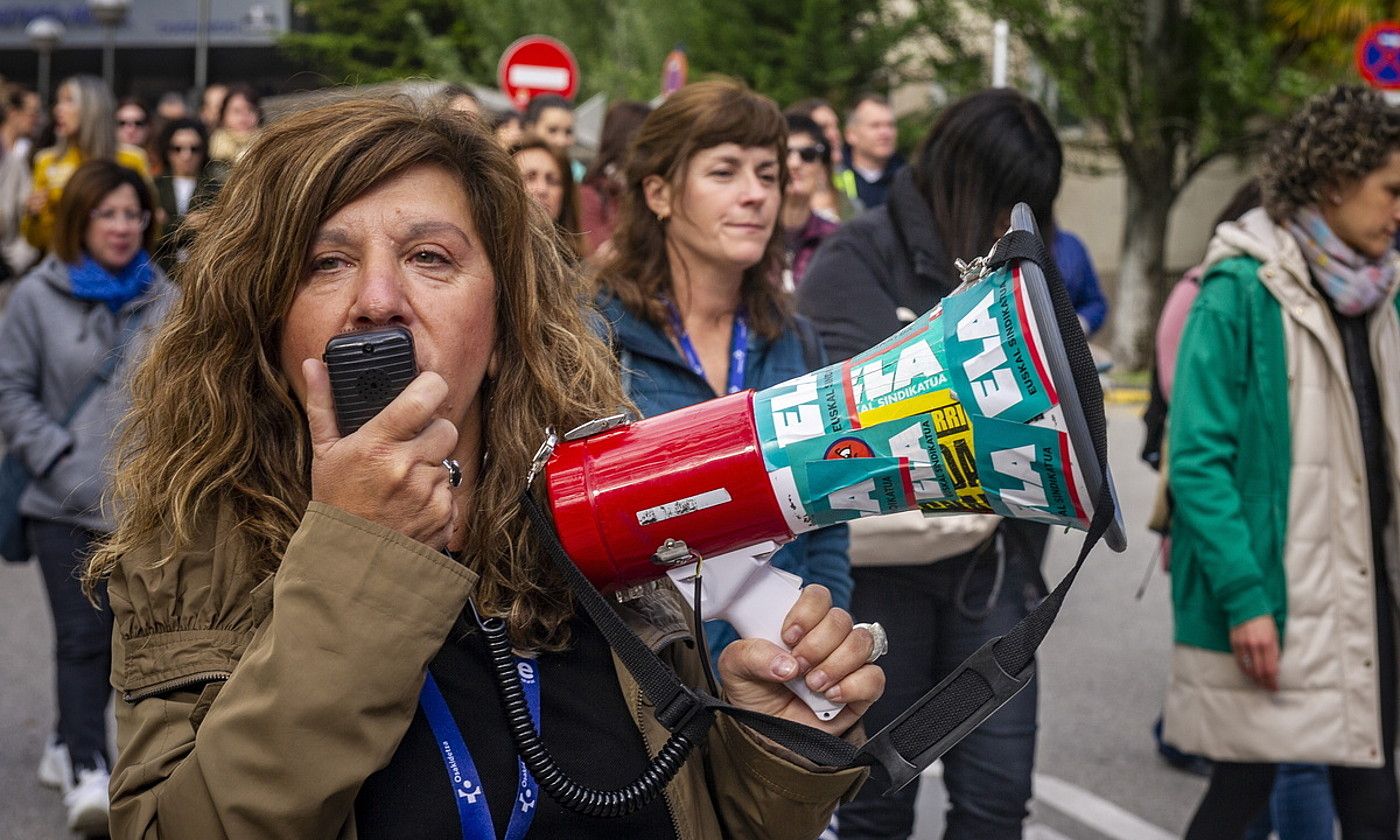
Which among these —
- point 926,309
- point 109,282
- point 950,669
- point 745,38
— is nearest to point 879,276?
point 926,309

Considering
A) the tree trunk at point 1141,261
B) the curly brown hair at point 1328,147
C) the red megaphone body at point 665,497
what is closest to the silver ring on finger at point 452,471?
the red megaphone body at point 665,497

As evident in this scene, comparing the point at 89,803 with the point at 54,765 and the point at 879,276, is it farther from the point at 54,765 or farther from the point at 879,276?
the point at 879,276

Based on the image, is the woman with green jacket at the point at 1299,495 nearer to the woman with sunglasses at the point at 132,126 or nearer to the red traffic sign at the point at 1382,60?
the red traffic sign at the point at 1382,60

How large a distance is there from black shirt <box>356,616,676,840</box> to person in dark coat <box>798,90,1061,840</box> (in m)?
1.67

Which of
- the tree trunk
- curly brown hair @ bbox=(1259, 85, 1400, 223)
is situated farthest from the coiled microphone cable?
the tree trunk

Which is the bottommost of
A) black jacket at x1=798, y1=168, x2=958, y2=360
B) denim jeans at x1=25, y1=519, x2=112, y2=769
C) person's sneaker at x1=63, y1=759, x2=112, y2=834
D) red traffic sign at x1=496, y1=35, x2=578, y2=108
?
person's sneaker at x1=63, y1=759, x2=112, y2=834

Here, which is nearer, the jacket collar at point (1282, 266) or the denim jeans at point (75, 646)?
the jacket collar at point (1282, 266)

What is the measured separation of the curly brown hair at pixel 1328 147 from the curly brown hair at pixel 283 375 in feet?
8.15

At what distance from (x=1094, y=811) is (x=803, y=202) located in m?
2.82

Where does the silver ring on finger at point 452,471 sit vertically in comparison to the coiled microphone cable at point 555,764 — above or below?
above

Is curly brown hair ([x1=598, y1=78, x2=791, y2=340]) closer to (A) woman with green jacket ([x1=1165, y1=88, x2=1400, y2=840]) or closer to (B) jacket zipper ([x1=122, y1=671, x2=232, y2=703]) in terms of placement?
(A) woman with green jacket ([x1=1165, y1=88, x2=1400, y2=840])

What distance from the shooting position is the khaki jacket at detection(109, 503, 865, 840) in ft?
5.11

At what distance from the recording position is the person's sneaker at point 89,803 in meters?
4.69

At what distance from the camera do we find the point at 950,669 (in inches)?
144
